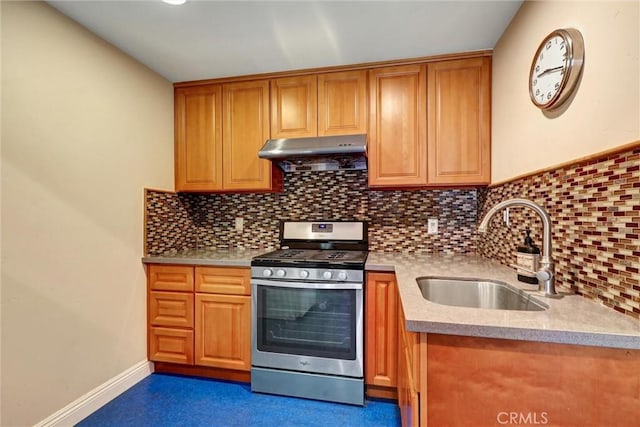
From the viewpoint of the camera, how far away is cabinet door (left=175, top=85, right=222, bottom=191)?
241 cm

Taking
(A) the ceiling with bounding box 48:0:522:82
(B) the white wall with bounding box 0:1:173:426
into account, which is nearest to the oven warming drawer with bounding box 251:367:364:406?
(B) the white wall with bounding box 0:1:173:426

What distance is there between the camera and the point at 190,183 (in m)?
2.47

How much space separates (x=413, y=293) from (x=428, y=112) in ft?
4.57

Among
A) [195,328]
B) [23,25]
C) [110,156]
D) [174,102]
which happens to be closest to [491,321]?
[195,328]

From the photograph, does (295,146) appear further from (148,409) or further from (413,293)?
(148,409)

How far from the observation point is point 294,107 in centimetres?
228

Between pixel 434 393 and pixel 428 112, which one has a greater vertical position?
pixel 428 112

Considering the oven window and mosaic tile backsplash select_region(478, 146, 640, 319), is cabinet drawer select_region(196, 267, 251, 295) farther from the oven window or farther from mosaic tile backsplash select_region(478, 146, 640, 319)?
mosaic tile backsplash select_region(478, 146, 640, 319)

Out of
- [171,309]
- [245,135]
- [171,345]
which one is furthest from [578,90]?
[171,345]

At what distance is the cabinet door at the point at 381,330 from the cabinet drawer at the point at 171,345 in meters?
1.27

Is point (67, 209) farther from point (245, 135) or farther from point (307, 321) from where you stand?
point (307, 321)

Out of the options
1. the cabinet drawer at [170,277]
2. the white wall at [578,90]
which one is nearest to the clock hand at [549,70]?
the white wall at [578,90]

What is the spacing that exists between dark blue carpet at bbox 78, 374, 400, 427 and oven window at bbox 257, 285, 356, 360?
0.31m

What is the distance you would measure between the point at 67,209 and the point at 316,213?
1.61 meters
